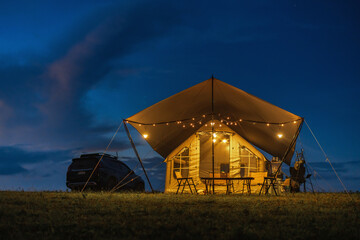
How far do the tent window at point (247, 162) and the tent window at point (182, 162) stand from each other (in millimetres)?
1942

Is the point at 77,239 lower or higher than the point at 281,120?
lower

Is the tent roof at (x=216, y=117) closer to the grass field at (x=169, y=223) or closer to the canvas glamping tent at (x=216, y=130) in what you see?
the canvas glamping tent at (x=216, y=130)

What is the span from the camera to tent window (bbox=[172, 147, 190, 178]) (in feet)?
42.8

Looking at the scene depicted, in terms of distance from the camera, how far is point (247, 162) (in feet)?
42.0

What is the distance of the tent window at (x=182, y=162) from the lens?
13047mm

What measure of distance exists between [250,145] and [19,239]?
10169 millimetres

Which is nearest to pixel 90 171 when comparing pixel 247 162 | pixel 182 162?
pixel 182 162

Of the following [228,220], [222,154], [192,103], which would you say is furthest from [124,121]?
[228,220]

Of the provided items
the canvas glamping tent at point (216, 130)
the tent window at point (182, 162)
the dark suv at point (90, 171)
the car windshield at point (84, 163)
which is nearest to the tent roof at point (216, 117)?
the canvas glamping tent at point (216, 130)

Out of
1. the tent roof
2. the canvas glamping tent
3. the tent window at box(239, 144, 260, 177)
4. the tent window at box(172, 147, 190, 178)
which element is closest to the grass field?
the canvas glamping tent

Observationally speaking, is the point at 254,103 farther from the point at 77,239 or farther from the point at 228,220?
the point at 77,239

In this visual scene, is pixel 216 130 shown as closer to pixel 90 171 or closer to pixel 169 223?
pixel 90 171

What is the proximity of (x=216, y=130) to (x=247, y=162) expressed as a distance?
5.24 feet

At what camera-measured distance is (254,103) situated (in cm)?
1025
